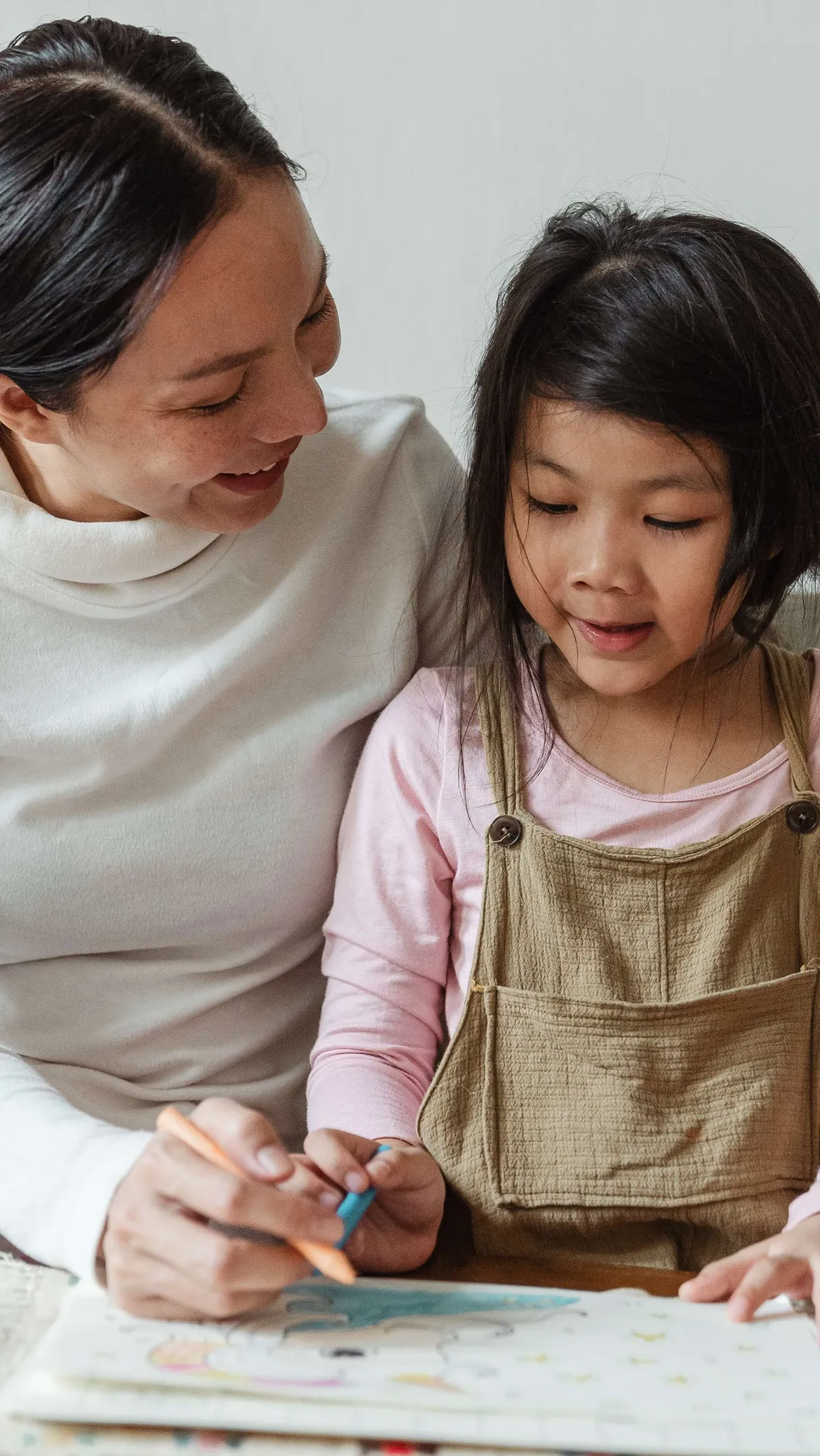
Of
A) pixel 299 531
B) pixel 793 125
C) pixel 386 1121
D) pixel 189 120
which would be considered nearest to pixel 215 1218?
pixel 386 1121

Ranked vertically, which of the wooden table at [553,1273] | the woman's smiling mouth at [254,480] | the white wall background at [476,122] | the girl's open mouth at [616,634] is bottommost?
the wooden table at [553,1273]

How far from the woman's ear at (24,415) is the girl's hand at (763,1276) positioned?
24.5 inches

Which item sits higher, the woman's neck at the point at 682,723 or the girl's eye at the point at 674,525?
the girl's eye at the point at 674,525

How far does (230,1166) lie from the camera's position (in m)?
0.71

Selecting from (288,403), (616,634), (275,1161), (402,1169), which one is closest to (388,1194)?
(402,1169)

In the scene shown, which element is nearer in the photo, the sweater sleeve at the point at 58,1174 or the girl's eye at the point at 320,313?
the sweater sleeve at the point at 58,1174

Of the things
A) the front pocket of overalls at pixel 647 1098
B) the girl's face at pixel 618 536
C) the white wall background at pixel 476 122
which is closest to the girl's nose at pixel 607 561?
the girl's face at pixel 618 536

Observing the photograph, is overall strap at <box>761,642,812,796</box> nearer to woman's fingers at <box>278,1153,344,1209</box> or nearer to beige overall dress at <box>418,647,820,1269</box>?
beige overall dress at <box>418,647,820,1269</box>

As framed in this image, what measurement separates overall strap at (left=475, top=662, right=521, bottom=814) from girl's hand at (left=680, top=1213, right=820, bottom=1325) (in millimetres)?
312

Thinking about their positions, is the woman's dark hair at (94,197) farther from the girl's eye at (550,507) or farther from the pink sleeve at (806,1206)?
the pink sleeve at (806,1206)

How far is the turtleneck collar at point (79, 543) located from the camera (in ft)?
3.05

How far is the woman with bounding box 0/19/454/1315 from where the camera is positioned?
2.60ft

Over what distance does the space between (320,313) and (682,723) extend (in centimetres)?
37

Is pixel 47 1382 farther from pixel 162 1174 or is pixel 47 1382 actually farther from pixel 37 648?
pixel 37 648
